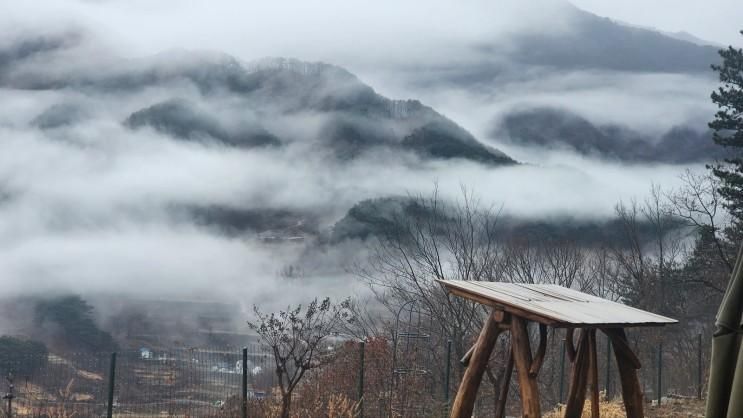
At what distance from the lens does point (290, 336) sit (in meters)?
16.3

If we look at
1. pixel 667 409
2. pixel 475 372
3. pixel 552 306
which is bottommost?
pixel 667 409

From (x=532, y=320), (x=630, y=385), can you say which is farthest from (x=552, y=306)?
(x=630, y=385)

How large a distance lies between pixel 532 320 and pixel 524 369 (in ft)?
1.78

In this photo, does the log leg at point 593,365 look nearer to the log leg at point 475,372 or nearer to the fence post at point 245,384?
the log leg at point 475,372

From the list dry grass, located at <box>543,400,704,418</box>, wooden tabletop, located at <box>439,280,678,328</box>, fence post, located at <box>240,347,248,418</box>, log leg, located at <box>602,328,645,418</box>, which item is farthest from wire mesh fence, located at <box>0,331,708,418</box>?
wooden tabletop, located at <box>439,280,678,328</box>

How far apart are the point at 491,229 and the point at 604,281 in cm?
1355

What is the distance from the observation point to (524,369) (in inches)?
299

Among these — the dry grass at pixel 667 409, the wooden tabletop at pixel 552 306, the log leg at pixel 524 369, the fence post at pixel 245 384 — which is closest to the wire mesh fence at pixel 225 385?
the fence post at pixel 245 384

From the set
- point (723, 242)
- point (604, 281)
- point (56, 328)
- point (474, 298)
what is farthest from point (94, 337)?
point (474, 298)

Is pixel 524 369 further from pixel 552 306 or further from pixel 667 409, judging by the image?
pixel 667 409

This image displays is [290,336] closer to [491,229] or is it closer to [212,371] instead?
[212,371]

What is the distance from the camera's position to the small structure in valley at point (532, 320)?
23.7 feet

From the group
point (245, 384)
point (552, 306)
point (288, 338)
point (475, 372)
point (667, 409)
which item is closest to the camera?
point (552, 306)

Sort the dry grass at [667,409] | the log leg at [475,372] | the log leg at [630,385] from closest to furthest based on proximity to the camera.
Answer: the log leg at [475,372] < the log leg at [630,385] < the dry grass at [667,409]
